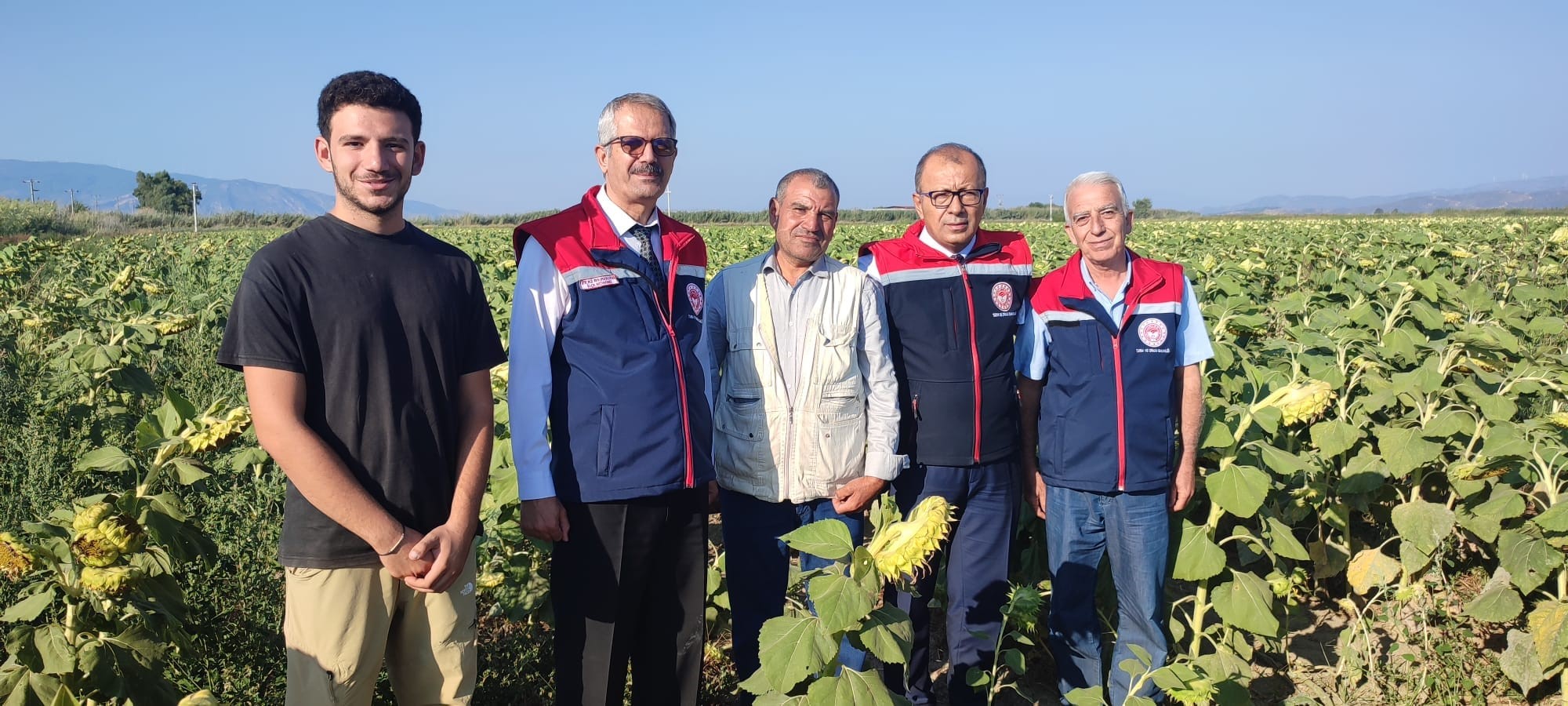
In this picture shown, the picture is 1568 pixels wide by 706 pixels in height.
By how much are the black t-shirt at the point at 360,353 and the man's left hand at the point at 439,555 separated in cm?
6

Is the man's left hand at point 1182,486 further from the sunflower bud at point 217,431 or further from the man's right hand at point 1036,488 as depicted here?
the sunflower bud at point 217,431

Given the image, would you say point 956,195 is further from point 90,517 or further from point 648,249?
point 90,517

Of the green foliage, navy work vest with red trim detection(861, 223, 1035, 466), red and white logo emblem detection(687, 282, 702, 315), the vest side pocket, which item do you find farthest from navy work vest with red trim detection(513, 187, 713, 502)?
the green foliage

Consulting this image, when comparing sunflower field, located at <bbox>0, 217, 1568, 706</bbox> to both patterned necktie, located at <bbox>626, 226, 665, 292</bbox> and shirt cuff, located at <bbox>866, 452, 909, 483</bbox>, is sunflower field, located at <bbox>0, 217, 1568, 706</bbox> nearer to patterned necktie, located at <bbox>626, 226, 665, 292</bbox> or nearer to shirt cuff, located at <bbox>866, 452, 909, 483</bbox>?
shirt cuff, located at <bbox>866, 452, 909, 483</bbox>

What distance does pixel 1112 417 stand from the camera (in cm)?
296

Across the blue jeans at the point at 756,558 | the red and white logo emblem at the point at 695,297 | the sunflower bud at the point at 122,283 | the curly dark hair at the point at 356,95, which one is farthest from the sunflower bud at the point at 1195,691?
the sunflower bud at the point at 122,283

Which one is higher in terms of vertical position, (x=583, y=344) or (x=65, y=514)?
(x=583, y=344)

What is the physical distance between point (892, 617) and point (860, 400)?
1055 millimetres

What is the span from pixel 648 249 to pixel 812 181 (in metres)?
0.55

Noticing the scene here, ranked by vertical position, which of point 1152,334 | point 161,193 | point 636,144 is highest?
point 161,193

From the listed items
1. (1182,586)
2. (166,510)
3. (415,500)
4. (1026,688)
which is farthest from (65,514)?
(1182,586)

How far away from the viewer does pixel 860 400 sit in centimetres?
300

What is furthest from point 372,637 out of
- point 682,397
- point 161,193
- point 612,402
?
point 161,193

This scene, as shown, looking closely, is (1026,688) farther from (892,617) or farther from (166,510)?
(166,510)
